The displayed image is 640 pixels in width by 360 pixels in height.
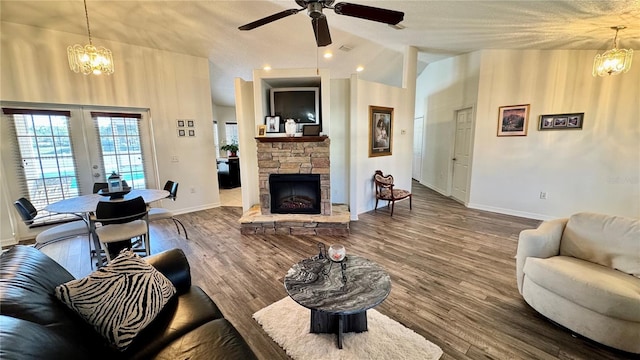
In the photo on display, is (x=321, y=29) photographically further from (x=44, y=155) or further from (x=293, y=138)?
(x=44, y=155)

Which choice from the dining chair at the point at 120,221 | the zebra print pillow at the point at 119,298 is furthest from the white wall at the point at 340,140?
the zebra print pillow at the point at 119,298

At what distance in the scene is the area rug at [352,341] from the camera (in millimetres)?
1683

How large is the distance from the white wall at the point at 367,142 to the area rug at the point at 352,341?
2626mm

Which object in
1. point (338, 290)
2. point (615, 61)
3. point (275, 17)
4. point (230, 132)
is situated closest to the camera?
point (338, 290)

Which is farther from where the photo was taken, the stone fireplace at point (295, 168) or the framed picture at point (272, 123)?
the framed picture at point (272, 123)

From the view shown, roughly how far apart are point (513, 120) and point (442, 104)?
71.9 inches

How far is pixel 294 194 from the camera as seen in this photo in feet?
13.7

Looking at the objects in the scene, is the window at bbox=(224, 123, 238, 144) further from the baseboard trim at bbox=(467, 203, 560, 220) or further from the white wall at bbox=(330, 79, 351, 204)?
the baseboard trim at bbox=(467, 203, 560, 220)

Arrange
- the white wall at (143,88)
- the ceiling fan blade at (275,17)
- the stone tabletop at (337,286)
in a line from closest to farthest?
the stone tabletop at (337,286) → the ceiling fan blade at (275,17) → the white wall at (143,88)

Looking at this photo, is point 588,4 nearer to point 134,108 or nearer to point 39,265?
point 39,265

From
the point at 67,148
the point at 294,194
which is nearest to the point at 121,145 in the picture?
the point at 67,148

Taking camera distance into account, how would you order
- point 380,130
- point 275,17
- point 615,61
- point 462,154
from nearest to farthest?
point 275,17 < point 615,61 < point 380,130 < point 462,154

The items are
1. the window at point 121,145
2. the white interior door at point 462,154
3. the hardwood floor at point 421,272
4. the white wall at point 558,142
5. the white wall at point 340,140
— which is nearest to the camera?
the hardwood floor at point 421,272

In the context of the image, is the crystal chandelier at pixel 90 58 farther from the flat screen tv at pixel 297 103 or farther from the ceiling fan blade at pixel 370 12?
the ceiling fan blade at pixel 370 12
